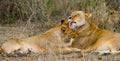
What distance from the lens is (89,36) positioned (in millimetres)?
10148

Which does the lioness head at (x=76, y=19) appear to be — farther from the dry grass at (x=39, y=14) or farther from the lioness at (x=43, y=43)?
the dry grass at (x=39, y=14)

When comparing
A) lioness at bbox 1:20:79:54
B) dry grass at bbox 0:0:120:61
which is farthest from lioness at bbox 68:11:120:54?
dry grass at bbox 0:0:120:61

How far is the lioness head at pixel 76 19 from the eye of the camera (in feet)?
32.6

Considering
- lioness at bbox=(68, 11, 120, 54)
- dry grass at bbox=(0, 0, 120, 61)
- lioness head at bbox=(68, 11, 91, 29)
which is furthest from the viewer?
dry grass at bbox=(0, 0, 120, 61)

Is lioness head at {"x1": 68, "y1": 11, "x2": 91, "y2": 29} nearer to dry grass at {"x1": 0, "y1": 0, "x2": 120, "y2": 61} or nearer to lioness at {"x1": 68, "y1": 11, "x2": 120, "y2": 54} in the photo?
lioness at {"x1": 68, "y1": 11, "x2": 120, "y2": 54}

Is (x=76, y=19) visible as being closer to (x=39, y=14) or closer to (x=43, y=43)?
(x=43, y=43)

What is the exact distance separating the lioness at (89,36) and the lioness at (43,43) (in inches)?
9.4

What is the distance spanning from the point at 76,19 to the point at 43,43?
81 centimetres

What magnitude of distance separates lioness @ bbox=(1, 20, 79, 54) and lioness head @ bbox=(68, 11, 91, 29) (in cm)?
12

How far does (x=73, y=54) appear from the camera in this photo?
31.7 ft

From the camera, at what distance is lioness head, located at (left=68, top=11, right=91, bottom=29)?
32.6 feet

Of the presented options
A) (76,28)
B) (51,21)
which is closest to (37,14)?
(51,21)

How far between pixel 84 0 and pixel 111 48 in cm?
263

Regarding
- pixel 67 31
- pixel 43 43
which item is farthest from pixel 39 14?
pixel 43 43
